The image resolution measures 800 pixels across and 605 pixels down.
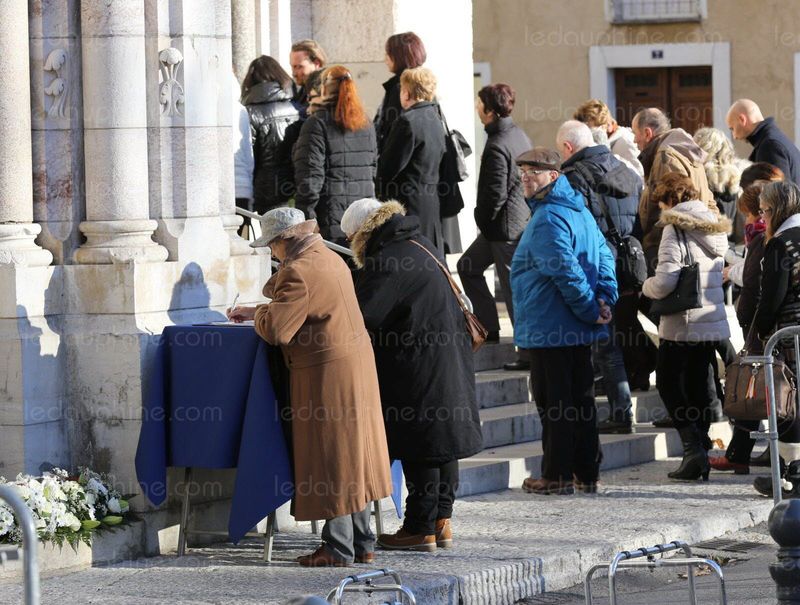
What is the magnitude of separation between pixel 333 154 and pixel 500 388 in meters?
1.90

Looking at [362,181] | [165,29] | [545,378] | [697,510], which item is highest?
[165,29]

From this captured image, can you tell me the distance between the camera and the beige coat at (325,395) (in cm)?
894

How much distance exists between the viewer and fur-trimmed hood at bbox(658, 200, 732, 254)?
37.7 ft

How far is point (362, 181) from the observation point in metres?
12.1

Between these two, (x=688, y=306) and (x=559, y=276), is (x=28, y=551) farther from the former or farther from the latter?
(x=688, y=306)

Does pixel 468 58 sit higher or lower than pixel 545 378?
higher

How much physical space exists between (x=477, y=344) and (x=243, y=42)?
5268 millimetres

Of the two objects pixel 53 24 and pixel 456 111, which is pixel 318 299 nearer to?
pixel 53 24

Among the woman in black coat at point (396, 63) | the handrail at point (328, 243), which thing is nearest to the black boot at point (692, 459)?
the handrail at point (328, 243)

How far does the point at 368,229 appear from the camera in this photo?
30.5 feet

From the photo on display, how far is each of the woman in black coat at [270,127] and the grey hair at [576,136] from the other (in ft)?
5.57

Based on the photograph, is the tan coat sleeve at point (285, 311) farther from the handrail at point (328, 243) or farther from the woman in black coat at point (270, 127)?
the woman in black coat at point (270, 127)

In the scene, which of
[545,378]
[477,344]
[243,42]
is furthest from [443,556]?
[243,42]

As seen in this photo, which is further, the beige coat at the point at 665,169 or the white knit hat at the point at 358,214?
the beige coat at the point at 665,169
